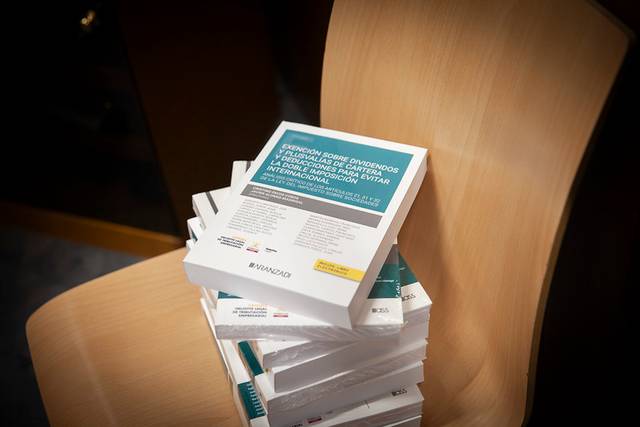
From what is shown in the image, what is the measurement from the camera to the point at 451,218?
0.83m

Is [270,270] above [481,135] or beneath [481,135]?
beneath

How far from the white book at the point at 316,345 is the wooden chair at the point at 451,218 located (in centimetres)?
10

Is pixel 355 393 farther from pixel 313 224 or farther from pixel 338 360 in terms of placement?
pixel 313 224

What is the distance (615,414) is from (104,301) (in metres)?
0.95

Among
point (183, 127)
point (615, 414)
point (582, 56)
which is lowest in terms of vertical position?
point (615, 414)

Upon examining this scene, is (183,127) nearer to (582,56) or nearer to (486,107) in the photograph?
(486,107)

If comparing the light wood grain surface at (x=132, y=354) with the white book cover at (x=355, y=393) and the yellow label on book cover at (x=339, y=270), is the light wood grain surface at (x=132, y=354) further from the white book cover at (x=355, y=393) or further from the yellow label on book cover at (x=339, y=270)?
the yellow label on book cover at (x=339, y=270)

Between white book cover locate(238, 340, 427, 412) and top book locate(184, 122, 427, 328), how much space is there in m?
0.10

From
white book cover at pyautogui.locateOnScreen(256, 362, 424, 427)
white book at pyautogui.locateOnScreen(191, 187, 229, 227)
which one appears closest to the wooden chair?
white book cover at pyautogui.locateOnScreen(256, 362, 424, 427)

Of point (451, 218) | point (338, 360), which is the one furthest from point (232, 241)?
point (451, 218)

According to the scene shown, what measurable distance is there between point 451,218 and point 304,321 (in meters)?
0.26

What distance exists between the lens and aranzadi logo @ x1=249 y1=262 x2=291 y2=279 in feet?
2.31

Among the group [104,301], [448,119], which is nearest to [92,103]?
[104,301]

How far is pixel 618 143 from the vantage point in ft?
2.64
